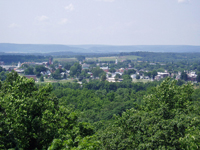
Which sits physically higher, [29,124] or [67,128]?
[29,124]

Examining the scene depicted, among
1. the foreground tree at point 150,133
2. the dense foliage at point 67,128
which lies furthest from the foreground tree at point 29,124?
the foreground tree at point 150,133

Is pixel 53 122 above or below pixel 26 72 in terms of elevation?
above

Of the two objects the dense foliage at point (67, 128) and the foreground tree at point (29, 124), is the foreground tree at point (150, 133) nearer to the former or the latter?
the dense foliage at point (67, 128)

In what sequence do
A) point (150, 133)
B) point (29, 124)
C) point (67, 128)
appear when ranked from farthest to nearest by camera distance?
1. point (67, 128)
2. point (150, 133)
3. point (29, 124)

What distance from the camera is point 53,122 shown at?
538 inches

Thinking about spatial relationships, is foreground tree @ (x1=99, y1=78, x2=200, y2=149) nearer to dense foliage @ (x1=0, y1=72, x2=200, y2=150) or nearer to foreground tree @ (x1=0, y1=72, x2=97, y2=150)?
dense foliage @ (x1=0, y1=72, x2=200, y2=150)

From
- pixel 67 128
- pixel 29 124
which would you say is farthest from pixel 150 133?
pixel 29 124

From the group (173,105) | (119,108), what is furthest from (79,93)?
(173,105)

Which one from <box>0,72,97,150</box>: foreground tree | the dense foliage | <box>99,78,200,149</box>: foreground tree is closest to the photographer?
<box>0,72,97,150</box>: foreground tree

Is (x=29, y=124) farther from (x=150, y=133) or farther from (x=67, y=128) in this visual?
(x=150, y=133)

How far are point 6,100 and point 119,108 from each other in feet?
105

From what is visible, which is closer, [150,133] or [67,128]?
[150,133]

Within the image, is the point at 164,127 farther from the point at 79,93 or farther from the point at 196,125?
the point at 79,93

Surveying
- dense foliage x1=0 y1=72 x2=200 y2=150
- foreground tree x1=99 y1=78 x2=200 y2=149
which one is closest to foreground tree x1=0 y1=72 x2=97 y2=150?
dense foliage x1=0 y1=72 x2=200 y2=150
